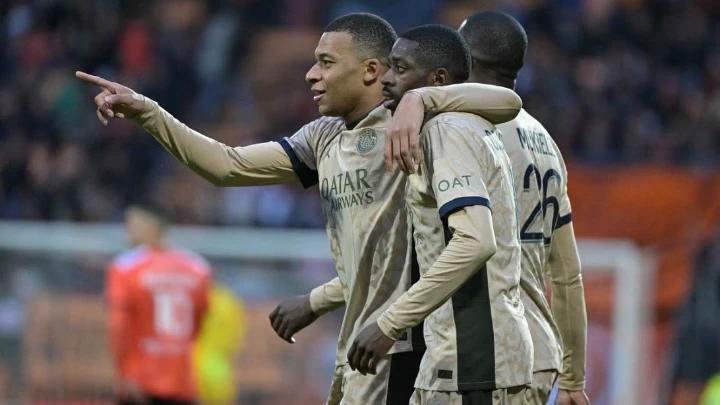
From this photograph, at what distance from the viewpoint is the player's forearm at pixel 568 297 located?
5051 millimetres

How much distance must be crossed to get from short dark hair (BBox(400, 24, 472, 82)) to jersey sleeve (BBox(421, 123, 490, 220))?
287mm

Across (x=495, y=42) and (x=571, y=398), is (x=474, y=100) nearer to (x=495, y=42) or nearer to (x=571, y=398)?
(x=495, y=42)

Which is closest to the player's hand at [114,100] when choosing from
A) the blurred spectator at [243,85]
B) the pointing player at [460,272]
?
the pointing player at [460,272]

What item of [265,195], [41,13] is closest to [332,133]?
[265,195]

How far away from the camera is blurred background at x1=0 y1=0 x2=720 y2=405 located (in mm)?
11766

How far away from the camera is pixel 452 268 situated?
12.7ft

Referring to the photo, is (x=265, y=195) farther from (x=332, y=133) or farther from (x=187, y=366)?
(x=332, y=133)

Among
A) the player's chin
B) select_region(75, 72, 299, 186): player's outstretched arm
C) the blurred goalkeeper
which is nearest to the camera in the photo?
select_region(75, 72, 299, 186): player's outstretched arm

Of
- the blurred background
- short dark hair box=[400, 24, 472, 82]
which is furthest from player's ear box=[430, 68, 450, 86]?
the blurred background

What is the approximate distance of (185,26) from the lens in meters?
15.4

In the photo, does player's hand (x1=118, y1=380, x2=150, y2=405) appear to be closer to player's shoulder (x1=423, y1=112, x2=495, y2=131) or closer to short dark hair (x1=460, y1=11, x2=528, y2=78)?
short dark hair (x1=460, y1=11, x2=528, y2=78)

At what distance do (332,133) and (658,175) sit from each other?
7634mm

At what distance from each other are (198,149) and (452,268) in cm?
127

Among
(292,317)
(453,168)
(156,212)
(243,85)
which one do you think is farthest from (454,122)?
(243,85)
